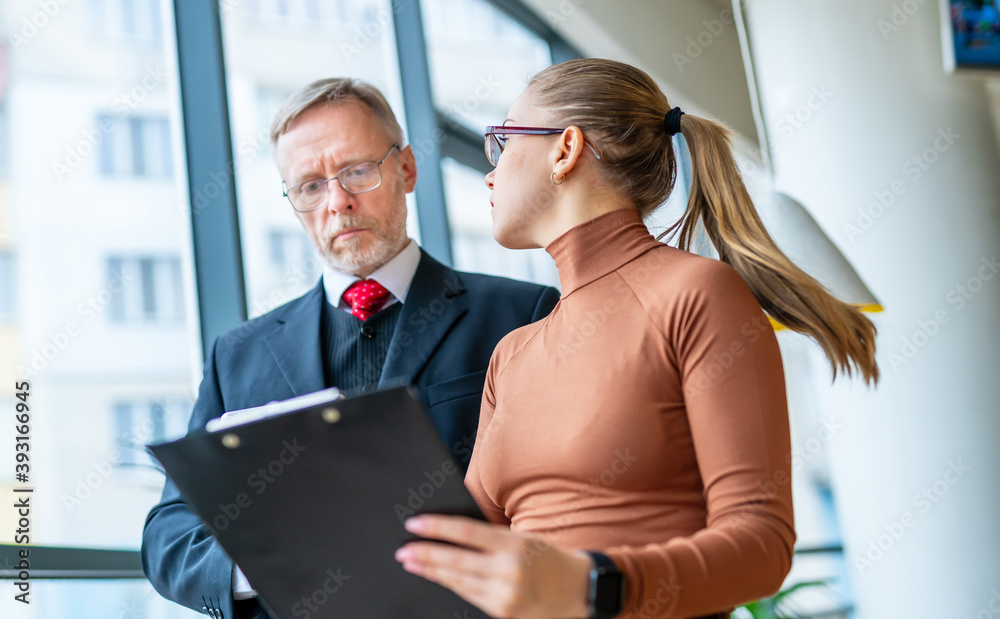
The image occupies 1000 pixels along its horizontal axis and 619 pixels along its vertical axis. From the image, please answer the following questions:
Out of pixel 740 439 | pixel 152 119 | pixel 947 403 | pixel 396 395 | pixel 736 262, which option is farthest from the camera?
pixel 947 403

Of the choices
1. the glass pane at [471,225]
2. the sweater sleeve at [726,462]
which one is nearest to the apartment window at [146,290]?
the glass pane at [471,225]

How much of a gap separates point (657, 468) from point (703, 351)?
16cm

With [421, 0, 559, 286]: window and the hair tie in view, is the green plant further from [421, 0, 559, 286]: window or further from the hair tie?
the hair tie

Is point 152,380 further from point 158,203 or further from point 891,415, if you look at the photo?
point 891,415

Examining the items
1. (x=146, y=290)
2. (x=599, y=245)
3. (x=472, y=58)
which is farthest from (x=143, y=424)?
(x=472, y=58)

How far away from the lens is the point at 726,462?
3.31 ft

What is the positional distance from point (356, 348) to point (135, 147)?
1.14m

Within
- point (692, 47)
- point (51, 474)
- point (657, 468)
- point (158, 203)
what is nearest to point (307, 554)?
point (657, 468)

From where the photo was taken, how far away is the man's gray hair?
195 centimetres

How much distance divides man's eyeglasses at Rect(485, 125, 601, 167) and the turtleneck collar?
11 centimetres

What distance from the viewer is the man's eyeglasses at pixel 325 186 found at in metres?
1.91

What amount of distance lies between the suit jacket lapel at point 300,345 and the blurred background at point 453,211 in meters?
0.53

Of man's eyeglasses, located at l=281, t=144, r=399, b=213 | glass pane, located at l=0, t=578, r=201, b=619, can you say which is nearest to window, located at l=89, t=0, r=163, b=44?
man's eyeglasses, located at l=281, t=144, r=399, b=213

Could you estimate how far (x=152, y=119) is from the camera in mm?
2541
